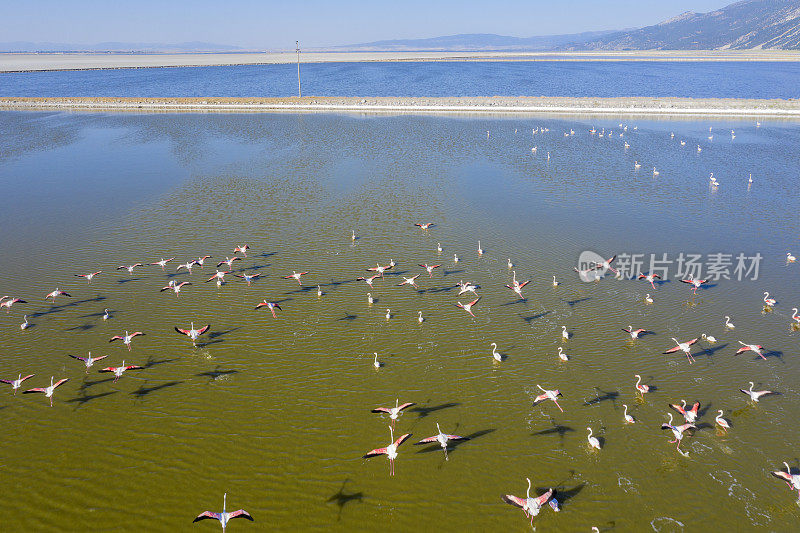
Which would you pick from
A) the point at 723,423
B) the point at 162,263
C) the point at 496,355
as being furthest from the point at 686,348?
the point at 162,263

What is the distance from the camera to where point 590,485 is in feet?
45.9

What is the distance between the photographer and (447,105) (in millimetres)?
90750

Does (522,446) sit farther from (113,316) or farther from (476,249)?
(113,316)

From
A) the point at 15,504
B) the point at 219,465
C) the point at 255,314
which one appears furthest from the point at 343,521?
the point at 255,314

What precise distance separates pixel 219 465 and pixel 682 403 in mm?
16859

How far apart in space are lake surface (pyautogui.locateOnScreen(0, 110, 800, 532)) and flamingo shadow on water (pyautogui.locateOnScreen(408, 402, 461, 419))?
0.06 m

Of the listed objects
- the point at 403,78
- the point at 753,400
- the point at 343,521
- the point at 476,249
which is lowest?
the point at 343,521

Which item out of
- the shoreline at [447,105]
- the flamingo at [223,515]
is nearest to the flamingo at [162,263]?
the flamingo at [223,515]

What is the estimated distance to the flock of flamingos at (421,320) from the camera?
13398mm

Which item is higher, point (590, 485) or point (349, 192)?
point (349, 192)

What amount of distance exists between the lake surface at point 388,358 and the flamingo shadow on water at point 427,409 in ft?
0.20

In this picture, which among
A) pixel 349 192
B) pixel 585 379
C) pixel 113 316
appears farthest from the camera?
pixel 349 192

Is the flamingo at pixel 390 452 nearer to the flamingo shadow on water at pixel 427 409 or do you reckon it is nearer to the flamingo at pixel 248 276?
the flamingo shadow on water at pixel 427 409

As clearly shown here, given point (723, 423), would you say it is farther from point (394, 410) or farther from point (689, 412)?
point (394, 410)
